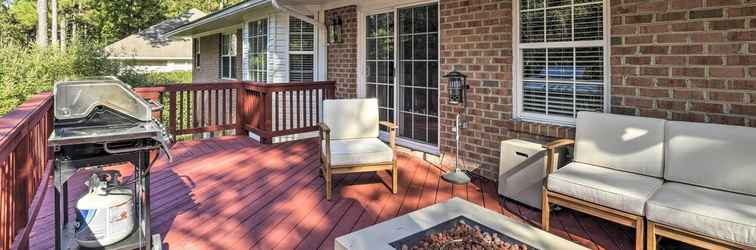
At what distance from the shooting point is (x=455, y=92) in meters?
4.53

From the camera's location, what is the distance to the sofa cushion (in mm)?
2943

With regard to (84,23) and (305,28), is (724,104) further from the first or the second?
(84,23)

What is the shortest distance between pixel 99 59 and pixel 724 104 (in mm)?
13011

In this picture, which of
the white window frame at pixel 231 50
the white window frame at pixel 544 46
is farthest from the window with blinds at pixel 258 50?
the white window frame at pixel 544 46

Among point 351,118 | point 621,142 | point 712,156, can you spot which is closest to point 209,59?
point 351,118

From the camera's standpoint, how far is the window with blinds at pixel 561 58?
354cm

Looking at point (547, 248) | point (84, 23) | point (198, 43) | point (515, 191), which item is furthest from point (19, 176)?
point (84, 23)

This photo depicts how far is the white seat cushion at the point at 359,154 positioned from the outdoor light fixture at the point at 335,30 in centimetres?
253

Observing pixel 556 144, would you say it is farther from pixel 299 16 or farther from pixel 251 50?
pixel 251 50

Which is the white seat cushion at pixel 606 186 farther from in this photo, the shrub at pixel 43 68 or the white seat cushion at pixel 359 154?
the shrub at pixel 43 68

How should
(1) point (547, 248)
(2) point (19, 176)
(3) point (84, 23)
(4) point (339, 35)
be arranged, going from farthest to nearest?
1. (3) point (84, 23)
2. (4) point (339, 35)
3. (2) point (19, 176)
4. (1) point (547, 248)

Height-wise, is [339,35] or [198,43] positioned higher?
[198,43]

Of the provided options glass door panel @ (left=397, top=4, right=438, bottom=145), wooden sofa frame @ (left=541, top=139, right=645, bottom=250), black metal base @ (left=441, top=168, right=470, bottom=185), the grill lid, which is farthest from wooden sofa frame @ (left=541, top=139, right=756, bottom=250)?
the grill lid

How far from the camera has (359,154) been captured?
390 cm
